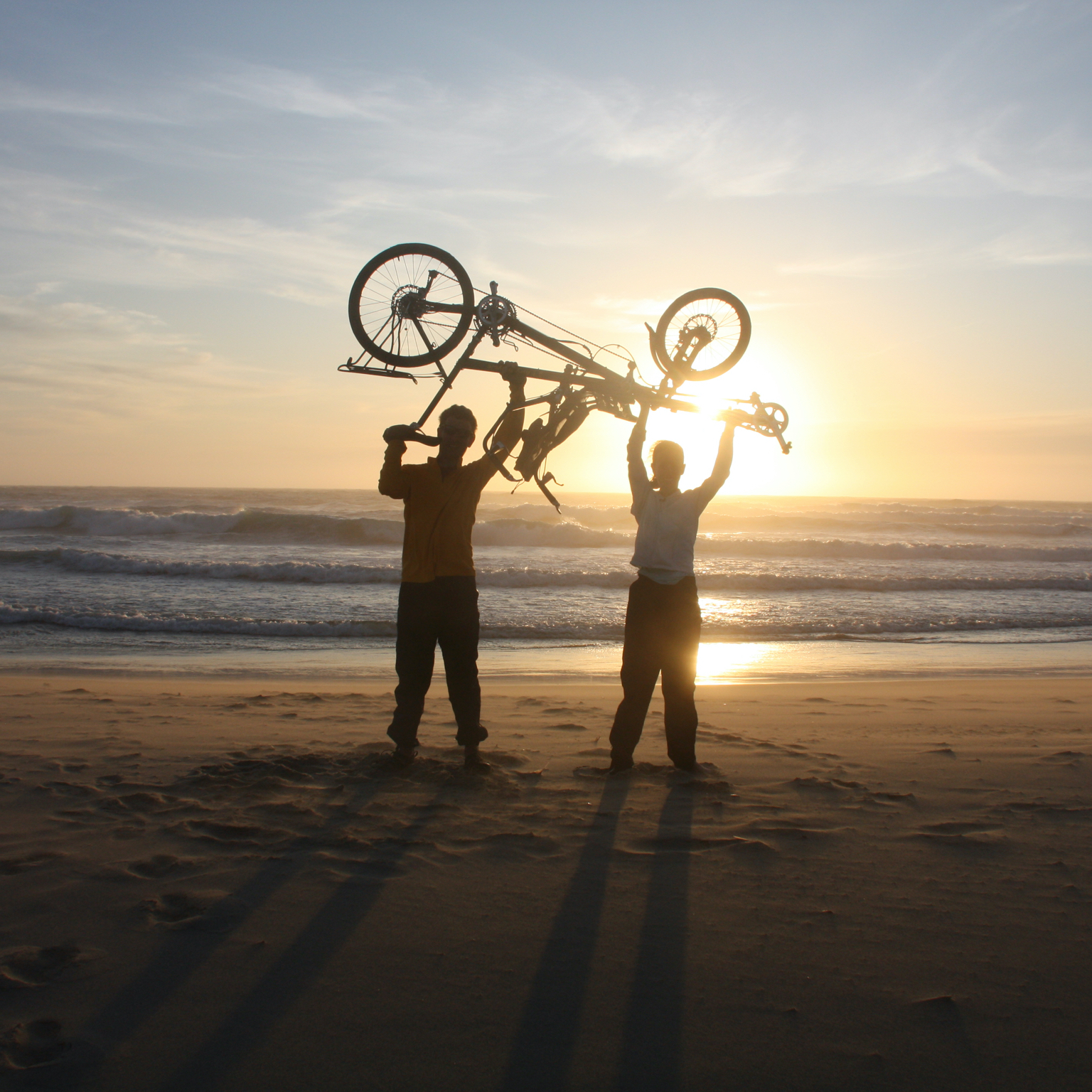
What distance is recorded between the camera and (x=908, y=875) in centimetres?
322

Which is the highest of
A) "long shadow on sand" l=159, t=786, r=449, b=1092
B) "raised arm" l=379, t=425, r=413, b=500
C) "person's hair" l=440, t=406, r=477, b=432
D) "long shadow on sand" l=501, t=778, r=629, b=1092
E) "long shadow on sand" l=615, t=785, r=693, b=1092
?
"person's hair" l=440, t=406, r=477, b=432

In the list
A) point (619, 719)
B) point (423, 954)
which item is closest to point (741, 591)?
point (619, 719)

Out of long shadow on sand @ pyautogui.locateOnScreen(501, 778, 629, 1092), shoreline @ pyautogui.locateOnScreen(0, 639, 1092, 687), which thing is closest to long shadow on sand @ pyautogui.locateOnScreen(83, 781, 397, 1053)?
long shadow on sand @ pyautogui.locateOnScreen(501, 778, 629, 1092)

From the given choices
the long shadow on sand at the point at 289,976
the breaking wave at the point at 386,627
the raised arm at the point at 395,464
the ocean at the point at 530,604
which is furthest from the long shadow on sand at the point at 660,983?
the breaking wave at the point at 386,627

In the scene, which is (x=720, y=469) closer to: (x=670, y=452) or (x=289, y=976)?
(x=670, y=452)

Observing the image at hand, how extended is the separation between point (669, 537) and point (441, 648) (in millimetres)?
1407

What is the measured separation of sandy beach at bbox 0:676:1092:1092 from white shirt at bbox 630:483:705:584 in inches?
45.7

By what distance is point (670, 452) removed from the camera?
4.70 metres

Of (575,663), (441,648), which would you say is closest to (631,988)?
(441,648)

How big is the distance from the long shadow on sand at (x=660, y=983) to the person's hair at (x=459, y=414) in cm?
242

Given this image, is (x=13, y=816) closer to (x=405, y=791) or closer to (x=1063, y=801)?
(x=405, y=791)

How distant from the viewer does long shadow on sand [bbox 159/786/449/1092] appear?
2.02m

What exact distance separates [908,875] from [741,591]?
1374 centimetres

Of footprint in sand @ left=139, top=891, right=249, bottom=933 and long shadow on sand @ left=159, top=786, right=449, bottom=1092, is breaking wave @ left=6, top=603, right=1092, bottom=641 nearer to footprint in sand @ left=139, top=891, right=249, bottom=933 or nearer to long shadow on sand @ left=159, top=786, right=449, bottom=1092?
long shadow on sand @ left=159, top=786, right=449, bottom=1092
